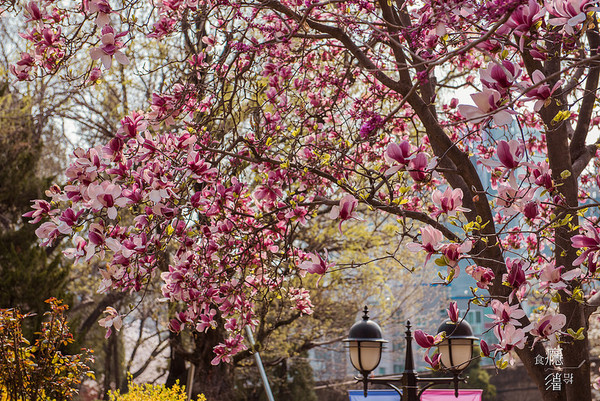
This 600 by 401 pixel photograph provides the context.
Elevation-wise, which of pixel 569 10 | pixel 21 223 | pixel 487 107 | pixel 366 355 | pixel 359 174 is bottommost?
pixel 366 355

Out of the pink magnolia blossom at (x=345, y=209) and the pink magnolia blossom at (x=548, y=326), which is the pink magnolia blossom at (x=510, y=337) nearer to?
the pink magnolia blossom at (x=548, y=326)

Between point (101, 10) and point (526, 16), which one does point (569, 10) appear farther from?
point (101, 10)

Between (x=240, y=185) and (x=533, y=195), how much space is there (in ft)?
5.28

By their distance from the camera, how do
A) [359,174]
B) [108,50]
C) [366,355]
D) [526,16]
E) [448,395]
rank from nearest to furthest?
[526,16], [108,50], [359,174], [366,355], [448,395]

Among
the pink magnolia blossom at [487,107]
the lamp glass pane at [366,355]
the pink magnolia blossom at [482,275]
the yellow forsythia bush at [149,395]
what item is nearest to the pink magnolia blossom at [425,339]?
the pink magnolia blossom at [482,275]

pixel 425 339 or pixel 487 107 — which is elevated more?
pixel 487 107

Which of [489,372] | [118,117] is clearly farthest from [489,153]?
[489,372]

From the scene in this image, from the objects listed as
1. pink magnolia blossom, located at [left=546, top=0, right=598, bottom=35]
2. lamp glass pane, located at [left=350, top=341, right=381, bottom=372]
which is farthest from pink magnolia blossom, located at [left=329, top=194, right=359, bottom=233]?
lamp glass pane, located at [left=350, top=341, right=381, bottom=372]

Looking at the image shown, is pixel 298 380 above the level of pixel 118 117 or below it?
below

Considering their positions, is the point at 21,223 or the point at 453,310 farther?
the point at 21,223

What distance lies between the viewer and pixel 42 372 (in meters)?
5.23

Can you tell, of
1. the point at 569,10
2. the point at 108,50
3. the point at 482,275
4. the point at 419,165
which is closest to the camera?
the point at 569,10

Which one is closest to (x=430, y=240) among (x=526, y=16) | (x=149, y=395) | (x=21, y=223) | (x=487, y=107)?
(x=487, y=107)

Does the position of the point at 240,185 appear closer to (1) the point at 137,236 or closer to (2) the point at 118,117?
(1) the point at 137,236
